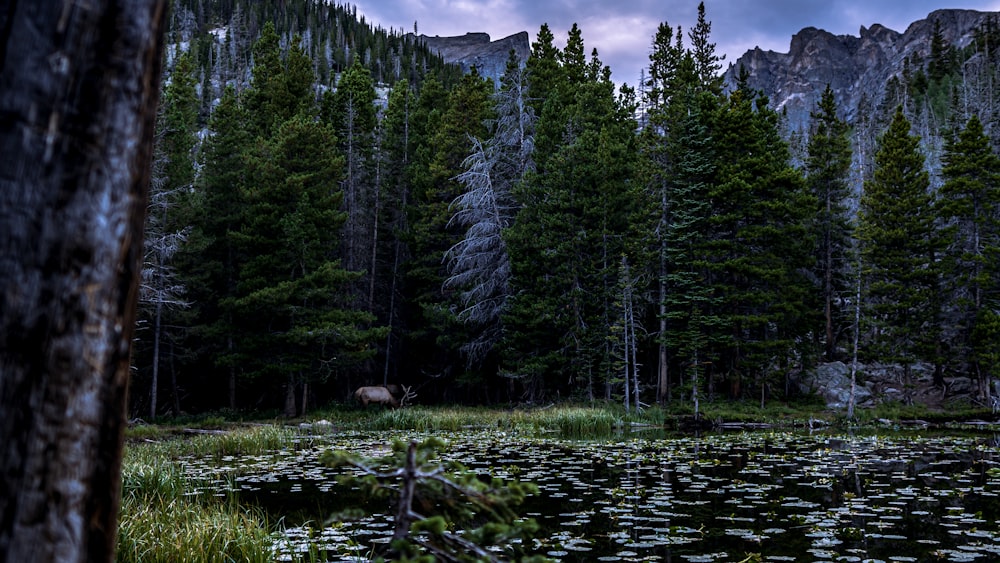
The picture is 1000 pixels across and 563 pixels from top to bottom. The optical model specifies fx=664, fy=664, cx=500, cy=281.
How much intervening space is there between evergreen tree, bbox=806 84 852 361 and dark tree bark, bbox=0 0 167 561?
37358mm

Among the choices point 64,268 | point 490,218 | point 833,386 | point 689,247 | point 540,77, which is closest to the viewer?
point 64,268

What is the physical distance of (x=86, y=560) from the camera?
1285 millimetres

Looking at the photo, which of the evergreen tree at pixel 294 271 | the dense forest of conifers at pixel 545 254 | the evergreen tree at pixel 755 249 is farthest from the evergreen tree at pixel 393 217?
the evergreen tree at pixel 755 249

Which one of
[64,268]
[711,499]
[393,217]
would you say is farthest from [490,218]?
[64,268]

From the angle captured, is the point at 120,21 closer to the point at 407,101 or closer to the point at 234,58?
the point at 407,101

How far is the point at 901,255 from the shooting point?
98.6 ft

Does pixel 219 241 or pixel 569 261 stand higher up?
pixel 219 241

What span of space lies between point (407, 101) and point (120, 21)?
37.6 m

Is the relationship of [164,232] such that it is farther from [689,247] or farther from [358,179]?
[689,247]

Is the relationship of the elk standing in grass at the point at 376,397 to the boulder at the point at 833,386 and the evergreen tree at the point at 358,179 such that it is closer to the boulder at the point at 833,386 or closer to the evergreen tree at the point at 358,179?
the evergreen tree at the point at 358,179

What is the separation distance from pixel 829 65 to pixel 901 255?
103687 mm

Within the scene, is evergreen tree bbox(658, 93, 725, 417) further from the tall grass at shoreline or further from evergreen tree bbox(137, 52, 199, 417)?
the tall grass at shoreline

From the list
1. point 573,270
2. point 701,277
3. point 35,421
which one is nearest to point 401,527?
point 35,421

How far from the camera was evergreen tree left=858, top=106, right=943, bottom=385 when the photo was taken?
96.1ft
